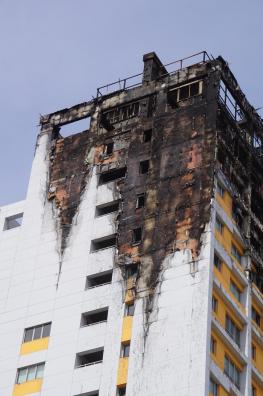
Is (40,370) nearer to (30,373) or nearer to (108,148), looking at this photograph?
(30,373)

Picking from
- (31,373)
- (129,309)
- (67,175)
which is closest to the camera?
(129,309)

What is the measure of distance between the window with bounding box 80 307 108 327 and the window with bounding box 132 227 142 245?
632 cm

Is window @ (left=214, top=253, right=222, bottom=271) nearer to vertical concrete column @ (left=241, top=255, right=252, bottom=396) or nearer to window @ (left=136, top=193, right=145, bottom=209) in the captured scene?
vertical concrete column @ (left=241, top=255, right=252, bottom=396)

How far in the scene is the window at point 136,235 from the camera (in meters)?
85.0

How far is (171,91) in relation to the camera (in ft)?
313

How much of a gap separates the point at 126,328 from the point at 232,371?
8.70 m

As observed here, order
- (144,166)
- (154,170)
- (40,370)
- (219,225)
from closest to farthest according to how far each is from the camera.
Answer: (40,370)
(219,225)
(154,170)
(144,166)

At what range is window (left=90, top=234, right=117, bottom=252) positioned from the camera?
8681 centimetres

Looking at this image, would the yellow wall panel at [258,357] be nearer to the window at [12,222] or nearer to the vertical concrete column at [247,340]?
the vertical concrete column at [247,340]

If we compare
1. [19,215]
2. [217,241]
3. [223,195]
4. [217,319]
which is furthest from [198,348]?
[19,215]

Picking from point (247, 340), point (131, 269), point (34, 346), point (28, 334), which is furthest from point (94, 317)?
point (247, 340)

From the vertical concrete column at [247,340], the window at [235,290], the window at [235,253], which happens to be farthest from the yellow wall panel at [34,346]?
the window at [235,253]

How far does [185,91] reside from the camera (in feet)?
313

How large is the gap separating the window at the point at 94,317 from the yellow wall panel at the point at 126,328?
2803 millimetres
